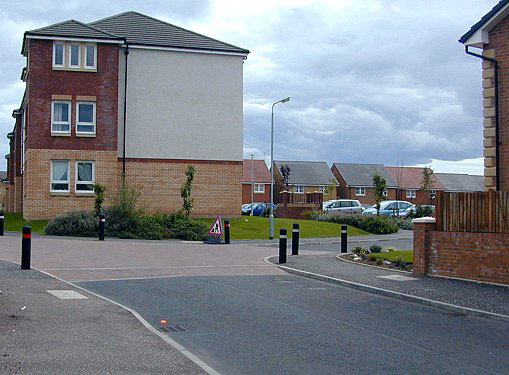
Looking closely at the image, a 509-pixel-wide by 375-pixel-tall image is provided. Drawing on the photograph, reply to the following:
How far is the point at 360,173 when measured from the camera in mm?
86938

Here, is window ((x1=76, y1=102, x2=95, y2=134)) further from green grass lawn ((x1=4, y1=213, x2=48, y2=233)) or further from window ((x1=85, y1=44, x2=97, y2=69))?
green grass lawn ((x1=4, y1=213, x2=48, y2=233))

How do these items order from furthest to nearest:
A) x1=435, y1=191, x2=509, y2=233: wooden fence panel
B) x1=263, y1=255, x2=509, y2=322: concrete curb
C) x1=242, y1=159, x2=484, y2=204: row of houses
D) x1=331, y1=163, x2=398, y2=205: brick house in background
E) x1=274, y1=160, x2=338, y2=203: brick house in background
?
x1=331, y1=163, x2=398, y2=205: brick house in background → x1=242, y1=159, x2=484, y2=204: row of houses → x1=274, y1=160, x2=338, y2=203: brick house in background → x1=435, y1=191, x2=509, y2=233: wooden fence panel → x1=263, y1=255, x2=509, y2=322: concrete curb

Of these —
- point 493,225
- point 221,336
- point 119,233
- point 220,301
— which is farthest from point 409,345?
point 119,233

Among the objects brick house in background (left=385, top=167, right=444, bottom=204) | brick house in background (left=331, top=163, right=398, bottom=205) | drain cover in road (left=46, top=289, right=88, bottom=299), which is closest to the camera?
drain cover in road (left=46, top=289, right=88, bottom=299)

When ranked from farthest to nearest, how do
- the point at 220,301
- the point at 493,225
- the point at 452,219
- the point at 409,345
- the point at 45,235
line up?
the point at 45,235, the point at 452,219, the point at 493,225, the point at 220,301, the point at 409,345

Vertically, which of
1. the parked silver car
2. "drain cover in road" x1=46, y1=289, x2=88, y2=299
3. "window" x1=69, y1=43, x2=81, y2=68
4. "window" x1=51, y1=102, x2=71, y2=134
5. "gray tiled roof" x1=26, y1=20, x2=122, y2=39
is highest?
"gray tiled roof" x1=26, y1=20, x2=122, y2=39

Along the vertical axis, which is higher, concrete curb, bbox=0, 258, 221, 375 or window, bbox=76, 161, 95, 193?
window, bbox=76, 161, 95, 193

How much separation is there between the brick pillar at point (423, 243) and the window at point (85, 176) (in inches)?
962

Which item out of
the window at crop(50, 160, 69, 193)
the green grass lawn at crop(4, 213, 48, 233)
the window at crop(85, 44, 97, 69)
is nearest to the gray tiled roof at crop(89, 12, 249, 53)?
the window at crop(85, 44, 97, 69)

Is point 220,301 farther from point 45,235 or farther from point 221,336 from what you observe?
point 45,235

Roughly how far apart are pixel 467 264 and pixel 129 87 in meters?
27.8

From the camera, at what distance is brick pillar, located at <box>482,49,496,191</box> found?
56.1ft

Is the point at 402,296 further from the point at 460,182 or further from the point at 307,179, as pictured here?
the point at 460,182

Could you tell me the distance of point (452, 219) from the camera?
609 inches
